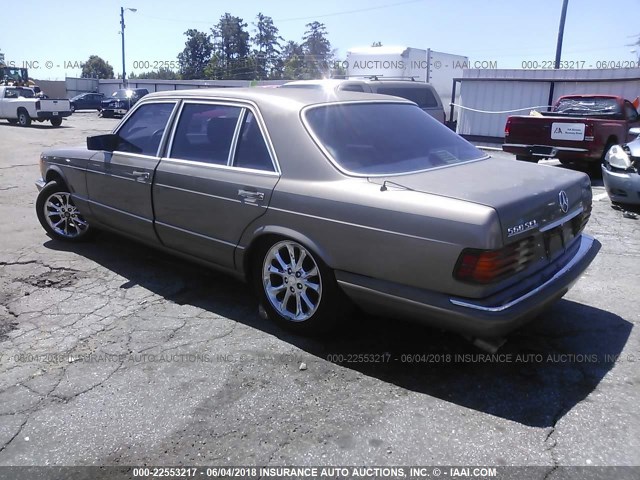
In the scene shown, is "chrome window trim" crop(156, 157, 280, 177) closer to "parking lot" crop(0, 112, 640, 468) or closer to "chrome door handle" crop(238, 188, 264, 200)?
"chrome door handle" crop(238, 188, 264, 200)

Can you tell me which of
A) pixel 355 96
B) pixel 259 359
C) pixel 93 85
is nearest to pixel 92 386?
pixel 259 359

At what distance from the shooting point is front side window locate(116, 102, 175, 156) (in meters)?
4.39

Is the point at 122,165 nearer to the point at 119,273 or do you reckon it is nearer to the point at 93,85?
the point at 119,273

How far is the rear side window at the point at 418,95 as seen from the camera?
10727 mm

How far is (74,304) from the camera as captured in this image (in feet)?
13.5

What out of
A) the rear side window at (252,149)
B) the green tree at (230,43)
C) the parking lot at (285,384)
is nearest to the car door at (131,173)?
the parking lot at (285,384)

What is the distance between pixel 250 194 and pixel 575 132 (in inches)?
314

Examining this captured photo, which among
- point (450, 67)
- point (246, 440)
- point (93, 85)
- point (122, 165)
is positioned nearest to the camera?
point (246, 440)

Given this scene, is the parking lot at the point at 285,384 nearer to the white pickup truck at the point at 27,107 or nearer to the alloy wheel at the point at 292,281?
the alloy wheel at the point at 292,281

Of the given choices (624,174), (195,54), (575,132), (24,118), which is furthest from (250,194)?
(195,54)

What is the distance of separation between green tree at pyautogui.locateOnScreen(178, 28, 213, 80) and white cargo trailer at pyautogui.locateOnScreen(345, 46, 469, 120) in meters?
68.1

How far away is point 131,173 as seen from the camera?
14.6 ft

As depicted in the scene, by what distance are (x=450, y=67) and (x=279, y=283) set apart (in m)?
20.3

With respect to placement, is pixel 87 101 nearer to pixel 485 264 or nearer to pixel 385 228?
pixel 385 228
